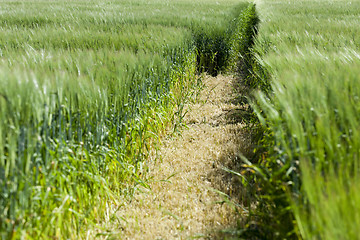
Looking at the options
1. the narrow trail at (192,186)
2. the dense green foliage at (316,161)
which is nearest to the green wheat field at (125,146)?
the dense green foliage at (316,161)

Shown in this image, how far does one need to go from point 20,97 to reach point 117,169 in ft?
2.56

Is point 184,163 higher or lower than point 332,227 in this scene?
lower

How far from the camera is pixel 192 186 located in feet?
7.29

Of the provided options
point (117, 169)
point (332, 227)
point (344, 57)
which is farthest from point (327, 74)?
point (117, 169)

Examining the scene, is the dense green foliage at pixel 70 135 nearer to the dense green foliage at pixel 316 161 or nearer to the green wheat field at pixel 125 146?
the green wheat field at pixel 125 146

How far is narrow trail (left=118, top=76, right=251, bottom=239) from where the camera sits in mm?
1783

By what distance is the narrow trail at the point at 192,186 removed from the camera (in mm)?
1783

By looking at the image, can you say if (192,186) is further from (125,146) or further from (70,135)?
(70,135)

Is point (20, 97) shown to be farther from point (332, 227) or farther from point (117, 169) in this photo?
point (332, 227)

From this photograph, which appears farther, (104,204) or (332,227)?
(104,204)

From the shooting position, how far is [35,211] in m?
1.25

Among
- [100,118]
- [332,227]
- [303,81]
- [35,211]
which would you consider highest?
[303,81]

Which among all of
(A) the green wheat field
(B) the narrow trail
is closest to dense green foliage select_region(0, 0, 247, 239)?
(A) the green wheat field

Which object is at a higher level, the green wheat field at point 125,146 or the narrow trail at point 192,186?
the green wheat field at point 125,146
